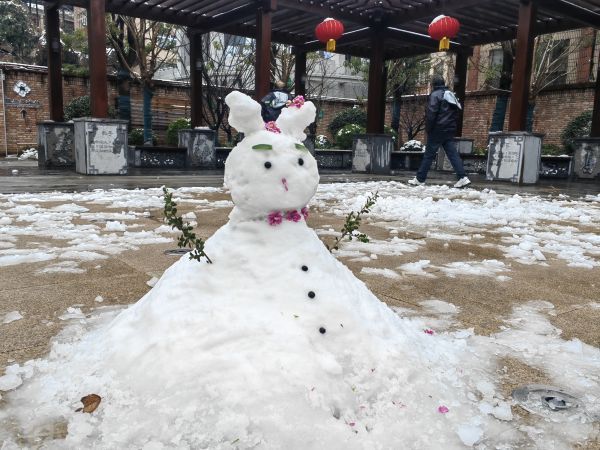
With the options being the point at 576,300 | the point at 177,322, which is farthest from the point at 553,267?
the point at 177,322

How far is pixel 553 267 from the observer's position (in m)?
3.48

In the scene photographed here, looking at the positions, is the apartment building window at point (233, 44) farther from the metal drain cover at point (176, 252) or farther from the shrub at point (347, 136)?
the metal drain cover at point (176, 252)

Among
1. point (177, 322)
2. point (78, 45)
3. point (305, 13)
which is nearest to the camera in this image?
point (177, 322)

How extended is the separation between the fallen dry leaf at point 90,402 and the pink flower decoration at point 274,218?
78 centimetres

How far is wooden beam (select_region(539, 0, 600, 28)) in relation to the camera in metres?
9.83

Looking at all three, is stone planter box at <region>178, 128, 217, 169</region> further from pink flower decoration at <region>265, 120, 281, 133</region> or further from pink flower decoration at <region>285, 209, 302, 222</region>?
pink flower decoration at <region>285, 209, 302, 222</region>

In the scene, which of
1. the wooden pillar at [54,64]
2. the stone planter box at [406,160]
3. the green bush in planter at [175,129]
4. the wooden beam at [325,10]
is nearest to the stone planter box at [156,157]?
the wooden pillar at [54,64]

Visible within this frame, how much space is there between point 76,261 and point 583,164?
12660 mm

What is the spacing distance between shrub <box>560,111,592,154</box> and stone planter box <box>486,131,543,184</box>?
6.74m

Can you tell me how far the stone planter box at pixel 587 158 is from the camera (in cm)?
1213

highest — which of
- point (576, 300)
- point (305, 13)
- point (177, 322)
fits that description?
point (305, 13)

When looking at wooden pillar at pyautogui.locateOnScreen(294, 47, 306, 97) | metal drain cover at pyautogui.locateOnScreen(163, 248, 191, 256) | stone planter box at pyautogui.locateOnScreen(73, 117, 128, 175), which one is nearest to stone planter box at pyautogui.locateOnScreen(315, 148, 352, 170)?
wooden pillar at pyautogui.locateOnScreen(294, 47, 306, 97)

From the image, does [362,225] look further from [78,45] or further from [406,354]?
[78,45]

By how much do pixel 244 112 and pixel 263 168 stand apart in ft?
0.72
